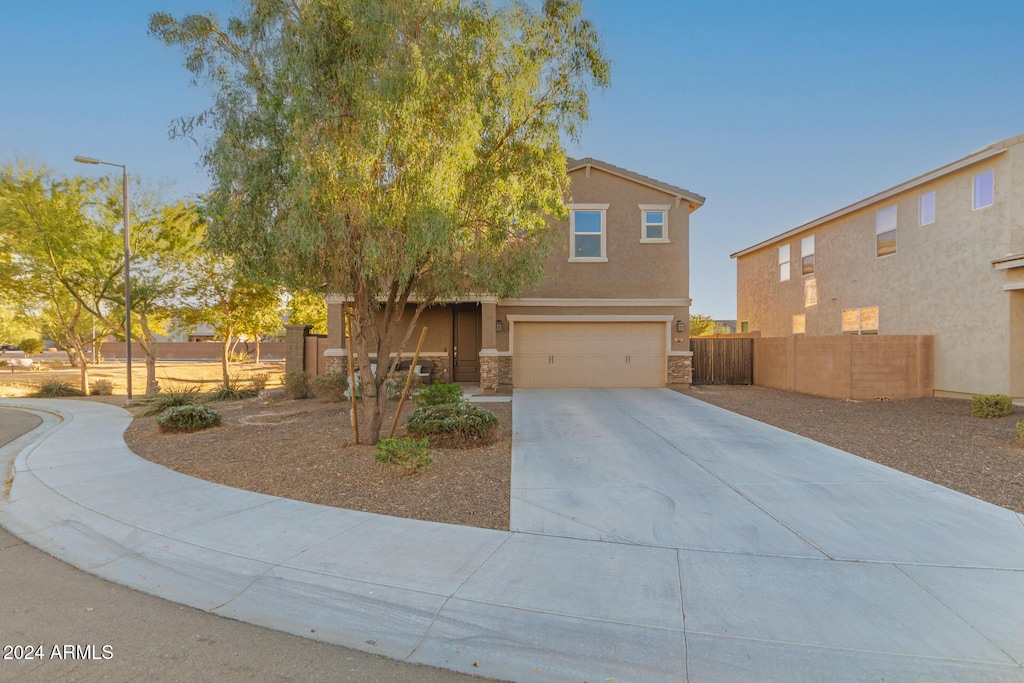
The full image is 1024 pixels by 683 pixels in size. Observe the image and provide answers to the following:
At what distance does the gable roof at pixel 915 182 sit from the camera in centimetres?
1216

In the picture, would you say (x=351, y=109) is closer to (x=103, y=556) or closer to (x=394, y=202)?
(x=394, y=202)

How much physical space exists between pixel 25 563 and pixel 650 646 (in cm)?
504

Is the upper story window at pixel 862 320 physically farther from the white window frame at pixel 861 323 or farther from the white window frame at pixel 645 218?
the white window frame at pixel 645 218

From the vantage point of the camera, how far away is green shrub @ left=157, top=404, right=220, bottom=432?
952cm

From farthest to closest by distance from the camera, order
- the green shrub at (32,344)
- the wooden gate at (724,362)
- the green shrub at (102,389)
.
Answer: the green shrub at (32,344) < the green shrub at (102,389) < the wooden gate at (724,362)

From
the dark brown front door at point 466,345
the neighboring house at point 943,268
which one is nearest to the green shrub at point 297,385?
the dark brown front door at point 466,345

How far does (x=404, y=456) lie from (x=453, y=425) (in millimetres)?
1694

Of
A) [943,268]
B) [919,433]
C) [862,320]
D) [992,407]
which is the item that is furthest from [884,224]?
A: [919,433]

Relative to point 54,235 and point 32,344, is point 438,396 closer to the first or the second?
point 54,235

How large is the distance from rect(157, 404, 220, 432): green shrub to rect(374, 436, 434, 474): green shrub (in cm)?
530

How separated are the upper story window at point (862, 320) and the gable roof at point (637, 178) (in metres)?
6.61

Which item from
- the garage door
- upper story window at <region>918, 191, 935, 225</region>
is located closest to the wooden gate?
the garage door

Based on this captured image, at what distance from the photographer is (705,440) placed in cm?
866

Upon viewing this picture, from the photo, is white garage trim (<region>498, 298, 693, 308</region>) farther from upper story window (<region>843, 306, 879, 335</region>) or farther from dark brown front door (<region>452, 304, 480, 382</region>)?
upper story window (<region>843, 306, 879, 335</region>)
